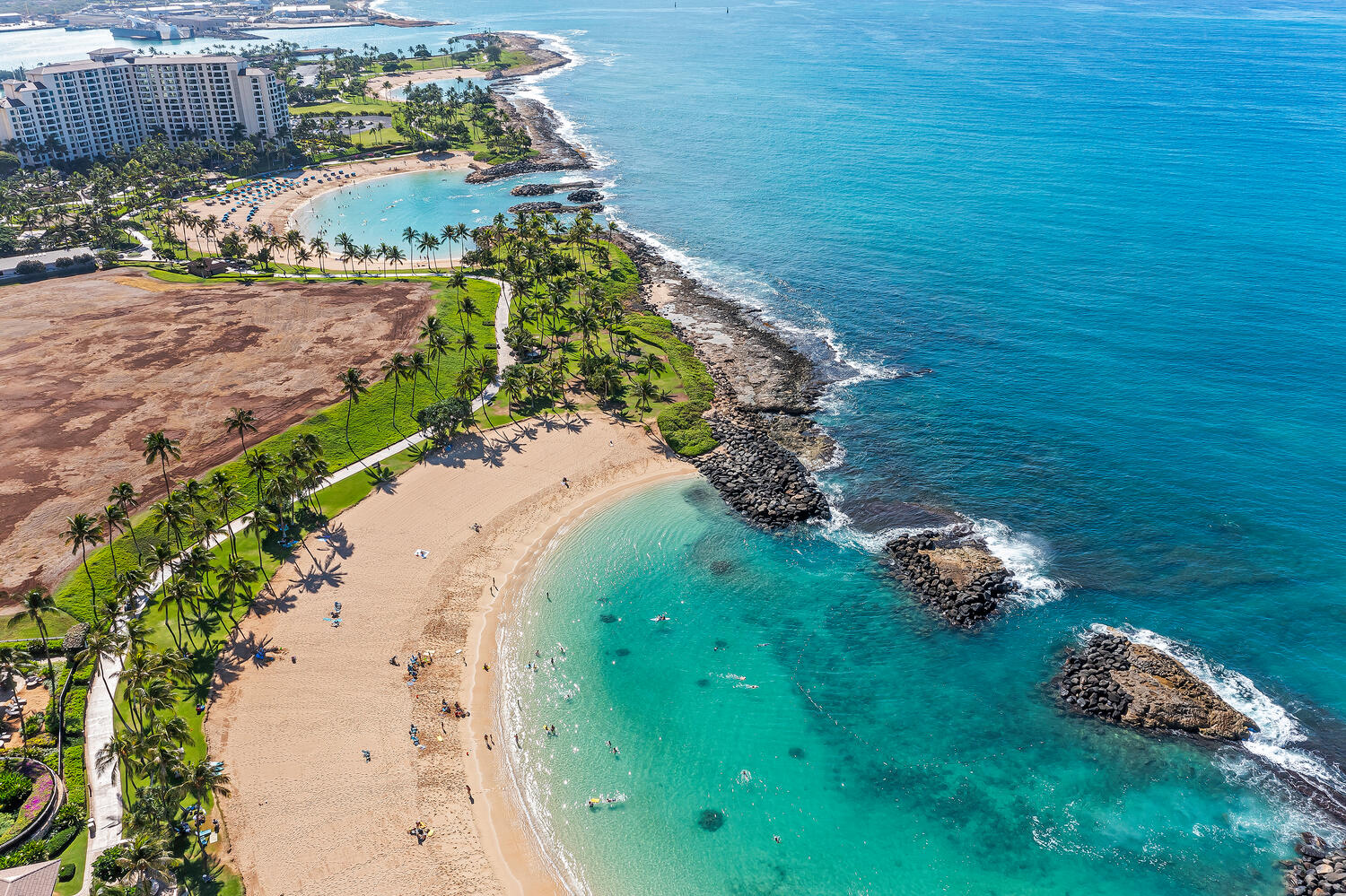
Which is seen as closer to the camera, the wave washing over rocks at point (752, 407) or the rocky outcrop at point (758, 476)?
the rocky outcrop at point (758, 476)

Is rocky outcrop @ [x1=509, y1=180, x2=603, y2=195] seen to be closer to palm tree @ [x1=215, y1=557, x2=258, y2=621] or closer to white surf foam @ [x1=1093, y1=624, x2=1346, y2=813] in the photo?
palm tree @ [x1=215, y1=557, x2=258, y2=621]

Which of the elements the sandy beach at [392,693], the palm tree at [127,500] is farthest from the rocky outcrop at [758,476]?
the palm tree at [127,500]

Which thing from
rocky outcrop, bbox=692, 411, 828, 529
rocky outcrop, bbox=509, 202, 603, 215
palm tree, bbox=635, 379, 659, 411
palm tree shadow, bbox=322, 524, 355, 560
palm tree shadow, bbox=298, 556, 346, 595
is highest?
rocky outcrop, bbox=509, 202, 603, 215

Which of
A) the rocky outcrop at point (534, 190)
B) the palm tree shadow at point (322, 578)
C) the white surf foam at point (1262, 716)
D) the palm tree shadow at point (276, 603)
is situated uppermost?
the rocky outcrop at point (534, 190)

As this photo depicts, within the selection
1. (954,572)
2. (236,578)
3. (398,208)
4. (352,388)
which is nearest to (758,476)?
(954,572)

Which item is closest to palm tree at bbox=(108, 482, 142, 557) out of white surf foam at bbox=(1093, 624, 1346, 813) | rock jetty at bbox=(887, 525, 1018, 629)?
rock jetty at bbox=(887, 525, 1018, 629)

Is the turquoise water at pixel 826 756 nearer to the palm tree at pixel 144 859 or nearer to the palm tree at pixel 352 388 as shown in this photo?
the palm tree at pixel 144 859
